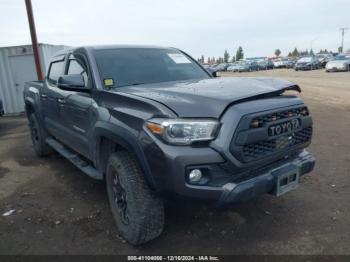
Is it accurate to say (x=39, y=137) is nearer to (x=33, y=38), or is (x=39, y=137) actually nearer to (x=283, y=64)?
(x=33, y=38)

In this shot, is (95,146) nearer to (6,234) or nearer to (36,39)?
(6,234)

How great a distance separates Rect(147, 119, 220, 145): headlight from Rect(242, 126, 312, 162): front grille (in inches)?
12.0

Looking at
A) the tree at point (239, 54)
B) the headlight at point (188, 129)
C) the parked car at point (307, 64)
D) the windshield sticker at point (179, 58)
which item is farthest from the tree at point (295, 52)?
the headlight at point (188, 129)

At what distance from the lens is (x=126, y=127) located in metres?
2.79

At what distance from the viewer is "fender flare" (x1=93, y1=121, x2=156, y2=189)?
261 cm

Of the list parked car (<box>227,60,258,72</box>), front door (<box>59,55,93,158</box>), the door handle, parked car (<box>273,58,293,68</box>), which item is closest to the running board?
front door (<box>59,55,93,158</box>)

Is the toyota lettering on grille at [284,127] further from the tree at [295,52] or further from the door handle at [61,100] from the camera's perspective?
the tree at [295,52]

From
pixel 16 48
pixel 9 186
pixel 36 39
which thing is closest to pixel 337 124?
pixel 9 186

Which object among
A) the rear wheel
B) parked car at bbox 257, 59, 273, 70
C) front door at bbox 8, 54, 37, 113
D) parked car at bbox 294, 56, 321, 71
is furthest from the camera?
parked car at bbox 257, 59, 273, 70

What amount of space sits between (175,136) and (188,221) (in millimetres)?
1358

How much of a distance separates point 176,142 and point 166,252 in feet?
3.67

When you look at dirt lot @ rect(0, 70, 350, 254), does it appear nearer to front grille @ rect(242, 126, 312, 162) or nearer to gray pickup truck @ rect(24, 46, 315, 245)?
gray pickup truck @ rect(24, 46, 315, 245)

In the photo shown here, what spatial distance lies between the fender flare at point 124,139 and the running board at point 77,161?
40 centimetres

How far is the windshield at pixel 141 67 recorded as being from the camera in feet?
11.7
